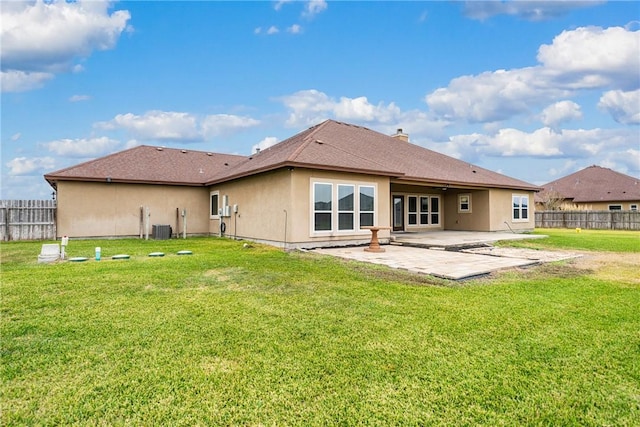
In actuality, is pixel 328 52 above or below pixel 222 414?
above

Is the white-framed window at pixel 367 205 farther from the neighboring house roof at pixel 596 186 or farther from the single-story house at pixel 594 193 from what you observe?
the neighboring house roof at pixel 596 186

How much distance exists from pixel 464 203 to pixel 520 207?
3.45 metres

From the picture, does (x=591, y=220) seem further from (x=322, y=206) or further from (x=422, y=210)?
(x=322, y=206)

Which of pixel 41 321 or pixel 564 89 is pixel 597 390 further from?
pixel 564 89

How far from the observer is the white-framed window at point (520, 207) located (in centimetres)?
1847

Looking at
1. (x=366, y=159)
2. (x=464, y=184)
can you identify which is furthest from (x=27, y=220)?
(x=464, y=184)

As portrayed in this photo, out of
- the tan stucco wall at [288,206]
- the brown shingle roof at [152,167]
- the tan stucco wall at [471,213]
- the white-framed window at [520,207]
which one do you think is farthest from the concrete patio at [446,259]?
the brown shingle roof at [152,167]

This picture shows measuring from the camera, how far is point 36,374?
2.75 metres

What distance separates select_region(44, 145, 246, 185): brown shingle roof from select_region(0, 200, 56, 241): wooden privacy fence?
1.14 m

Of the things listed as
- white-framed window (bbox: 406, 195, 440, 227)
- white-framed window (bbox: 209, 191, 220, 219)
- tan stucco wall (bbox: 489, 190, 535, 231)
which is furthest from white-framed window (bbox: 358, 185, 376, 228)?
tan stucco wall (bbox: 489, 190, 535, 231)

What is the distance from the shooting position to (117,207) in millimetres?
14664

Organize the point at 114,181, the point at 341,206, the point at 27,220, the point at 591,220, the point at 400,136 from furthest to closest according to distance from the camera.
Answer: the point at 591,220
the point at 400,136
the point at 114,181
the point at 27,220
the point at 341,206

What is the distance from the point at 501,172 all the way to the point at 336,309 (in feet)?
63.7

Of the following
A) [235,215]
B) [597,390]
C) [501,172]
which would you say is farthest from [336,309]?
[501,172]
